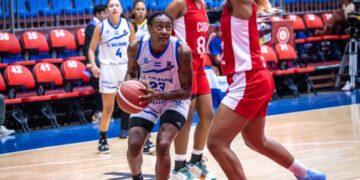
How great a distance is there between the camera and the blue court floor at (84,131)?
34.0 feet

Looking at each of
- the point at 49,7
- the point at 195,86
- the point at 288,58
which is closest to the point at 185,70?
the point at 195,86

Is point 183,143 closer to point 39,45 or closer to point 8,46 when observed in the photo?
point 8,46

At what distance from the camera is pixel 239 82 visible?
5.51m

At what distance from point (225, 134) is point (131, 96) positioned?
85 cm

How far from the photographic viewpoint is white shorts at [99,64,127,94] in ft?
31.0

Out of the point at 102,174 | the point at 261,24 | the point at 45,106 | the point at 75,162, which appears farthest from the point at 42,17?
the point at 102,174

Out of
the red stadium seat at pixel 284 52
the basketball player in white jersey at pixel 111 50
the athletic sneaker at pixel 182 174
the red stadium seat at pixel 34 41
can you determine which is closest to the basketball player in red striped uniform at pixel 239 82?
the athletic sneaker at pixel 182 174

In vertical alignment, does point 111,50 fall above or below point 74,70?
above

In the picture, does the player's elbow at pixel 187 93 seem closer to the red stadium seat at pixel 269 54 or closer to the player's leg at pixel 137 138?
the player's leg at pixel 137 138

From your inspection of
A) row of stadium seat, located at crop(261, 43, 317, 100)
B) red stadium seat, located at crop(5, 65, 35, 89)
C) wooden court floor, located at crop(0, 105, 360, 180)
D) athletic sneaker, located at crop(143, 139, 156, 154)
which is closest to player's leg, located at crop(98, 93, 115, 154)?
wooden court floor, located at crop(0, 105, 360, 180)

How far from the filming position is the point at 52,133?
11320 millimetres

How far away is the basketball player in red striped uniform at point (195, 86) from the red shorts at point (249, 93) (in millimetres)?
1445

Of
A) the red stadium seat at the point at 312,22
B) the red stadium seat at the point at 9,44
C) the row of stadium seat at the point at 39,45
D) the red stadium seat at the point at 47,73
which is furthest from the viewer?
the red stadium seat at the point at 312,22

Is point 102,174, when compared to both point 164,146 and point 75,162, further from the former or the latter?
point 164,146
